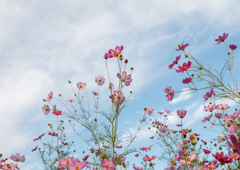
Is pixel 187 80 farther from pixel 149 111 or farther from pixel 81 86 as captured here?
pixel 81 86

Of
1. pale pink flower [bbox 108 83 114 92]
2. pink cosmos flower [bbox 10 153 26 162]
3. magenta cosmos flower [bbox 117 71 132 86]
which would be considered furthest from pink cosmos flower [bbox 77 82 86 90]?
pink cosmos flower [bbox 10 153 26 162]

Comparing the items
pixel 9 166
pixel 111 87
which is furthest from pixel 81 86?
pixel 9 166

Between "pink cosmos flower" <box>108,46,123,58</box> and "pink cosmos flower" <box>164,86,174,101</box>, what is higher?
"pink cosmos flower" <box>108,46,123,58</box>

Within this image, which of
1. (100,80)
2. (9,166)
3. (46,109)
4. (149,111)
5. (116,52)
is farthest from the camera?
(149,111)

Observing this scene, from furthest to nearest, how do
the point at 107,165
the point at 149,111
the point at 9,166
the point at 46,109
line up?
the point at 149,111, the point at 46,109, the point at 9,166, the point at 107,165

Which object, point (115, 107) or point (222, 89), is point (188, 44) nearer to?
point (222, 89)

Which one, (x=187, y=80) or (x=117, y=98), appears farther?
(x=187, y=80)

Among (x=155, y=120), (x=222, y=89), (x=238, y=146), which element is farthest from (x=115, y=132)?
(x=155, y=120)

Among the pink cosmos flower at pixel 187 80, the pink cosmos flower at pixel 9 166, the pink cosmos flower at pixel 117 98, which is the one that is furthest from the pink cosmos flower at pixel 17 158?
the pink cosmos flower at pixel 187 80

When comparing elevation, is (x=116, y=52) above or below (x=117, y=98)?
above

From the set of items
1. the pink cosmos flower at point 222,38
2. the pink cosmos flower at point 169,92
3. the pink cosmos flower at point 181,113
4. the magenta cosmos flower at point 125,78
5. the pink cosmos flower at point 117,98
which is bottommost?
the pink cosmos flower at point 181,113

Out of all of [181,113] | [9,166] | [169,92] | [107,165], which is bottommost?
[107,165]

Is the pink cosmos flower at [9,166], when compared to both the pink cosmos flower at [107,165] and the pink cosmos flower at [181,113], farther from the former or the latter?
the pink cosmos flower at [181,113]

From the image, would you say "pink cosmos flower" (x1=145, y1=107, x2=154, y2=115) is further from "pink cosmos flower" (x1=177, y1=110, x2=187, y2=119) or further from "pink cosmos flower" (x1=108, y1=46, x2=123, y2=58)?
"pink cosmos flower" (x1=108, y1=46, x2=123, y2=58)
